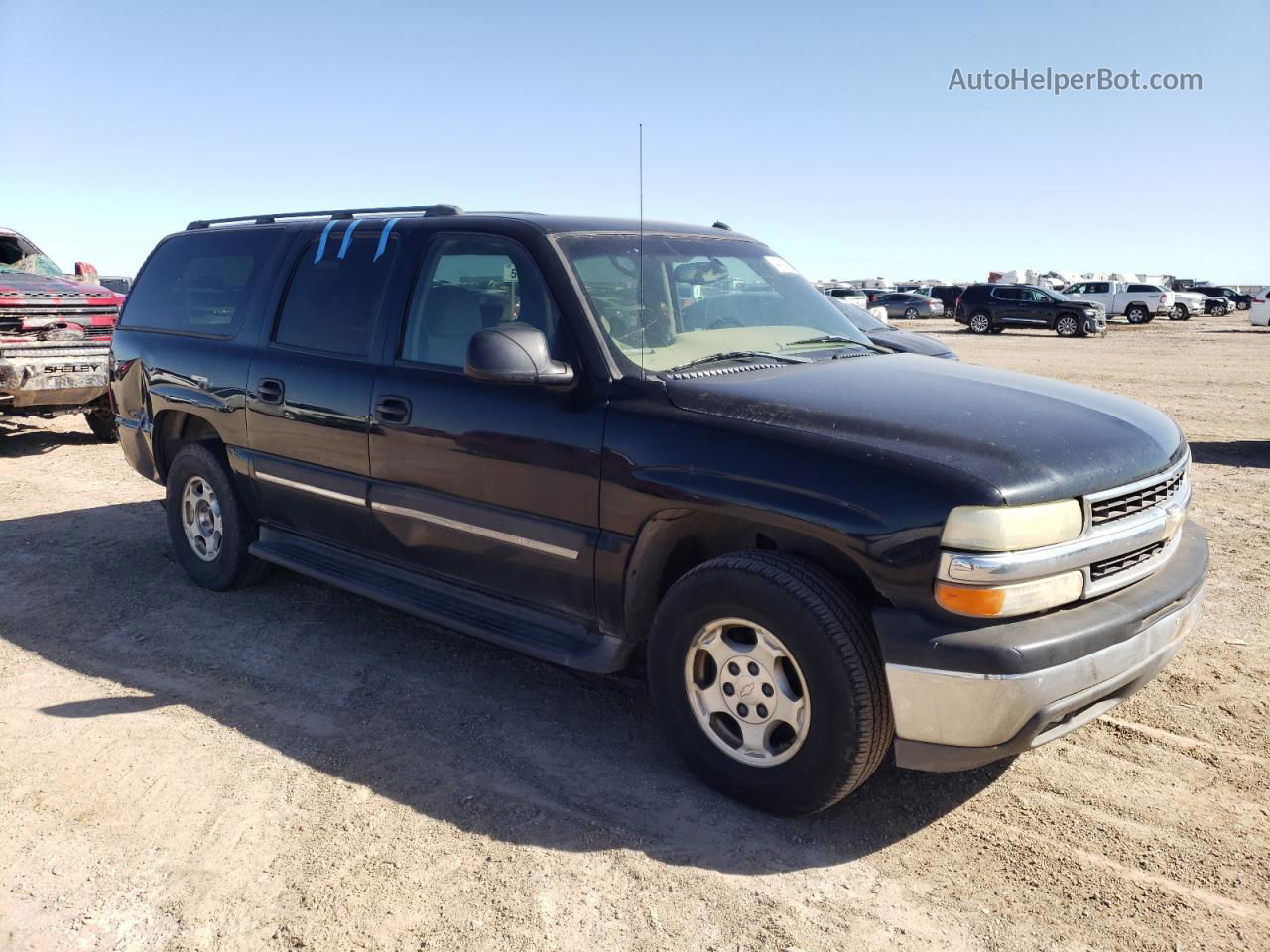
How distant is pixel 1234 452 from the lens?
9.86 meters

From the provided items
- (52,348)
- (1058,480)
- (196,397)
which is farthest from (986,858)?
(52,348)

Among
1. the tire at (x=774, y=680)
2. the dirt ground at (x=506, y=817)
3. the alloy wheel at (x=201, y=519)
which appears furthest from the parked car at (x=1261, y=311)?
the tire at (x=774, y=680)

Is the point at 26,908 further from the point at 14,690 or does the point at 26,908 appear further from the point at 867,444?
the point at 867,444

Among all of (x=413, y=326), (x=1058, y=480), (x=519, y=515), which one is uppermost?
(x=413, y=326)

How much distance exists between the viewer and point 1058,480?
9.62 ft

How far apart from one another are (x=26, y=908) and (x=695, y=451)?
7.66 feet

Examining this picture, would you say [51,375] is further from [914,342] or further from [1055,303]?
[1055,303]

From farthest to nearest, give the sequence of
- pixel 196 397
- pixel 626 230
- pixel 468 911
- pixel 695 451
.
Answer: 1. pixel 196 397
2. pixel 626 230
3. pixel 695 451
4. pixel 468 911

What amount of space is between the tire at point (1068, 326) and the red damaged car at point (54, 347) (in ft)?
96.7

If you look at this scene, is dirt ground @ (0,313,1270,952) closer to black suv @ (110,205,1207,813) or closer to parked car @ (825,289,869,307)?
black suv @ (110,205,1207,813)

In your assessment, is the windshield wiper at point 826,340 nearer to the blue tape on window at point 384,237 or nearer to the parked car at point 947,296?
the blue tape on window at point 384,237

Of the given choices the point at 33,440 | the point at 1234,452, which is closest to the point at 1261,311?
the point at 1234,452

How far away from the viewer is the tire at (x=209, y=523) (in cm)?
530

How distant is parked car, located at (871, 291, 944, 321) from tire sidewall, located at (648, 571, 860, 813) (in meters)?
42.1
